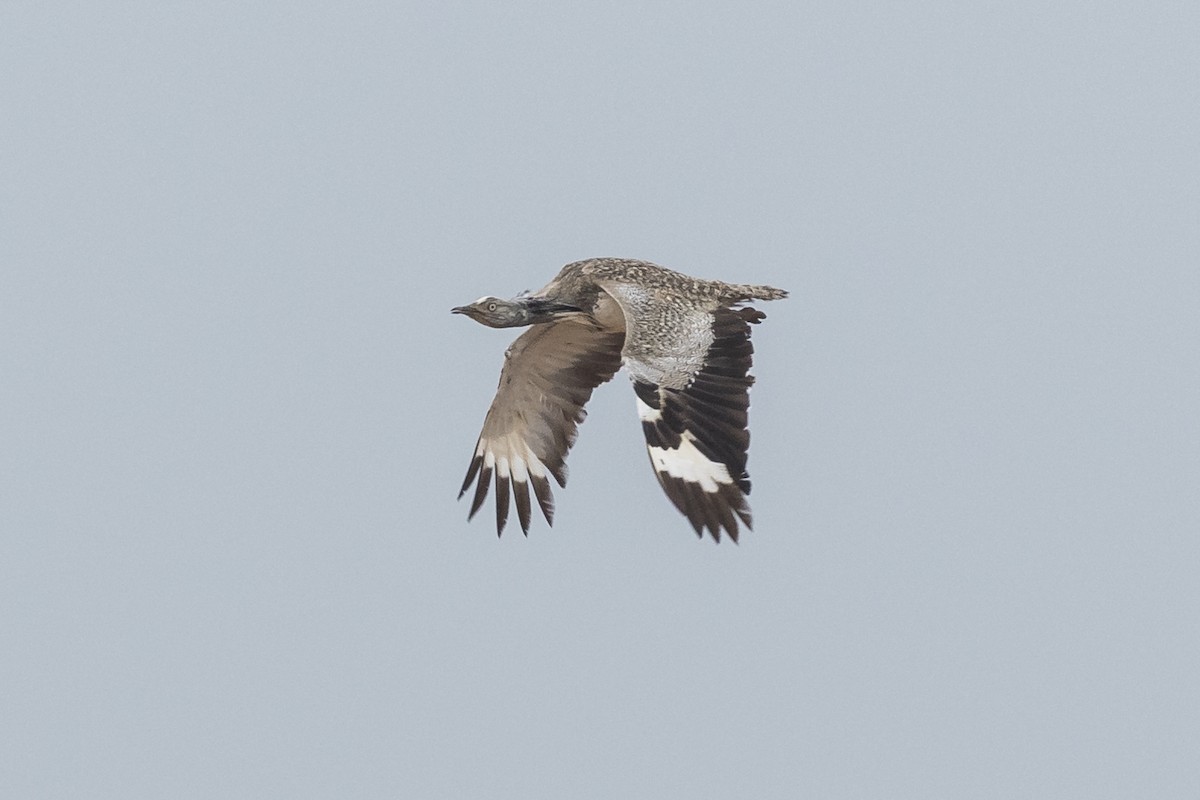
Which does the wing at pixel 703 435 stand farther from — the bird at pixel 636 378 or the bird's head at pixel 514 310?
the bird's head at pixel 514 310

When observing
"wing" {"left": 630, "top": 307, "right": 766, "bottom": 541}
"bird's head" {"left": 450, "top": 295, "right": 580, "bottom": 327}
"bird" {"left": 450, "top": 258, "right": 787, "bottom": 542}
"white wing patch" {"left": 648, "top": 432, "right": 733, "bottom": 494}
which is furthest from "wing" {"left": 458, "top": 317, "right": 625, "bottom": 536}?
"white wing patch" {"left": 648, "top": 432, "right": 733, "bottom": 494}

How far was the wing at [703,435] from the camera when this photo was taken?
48.5ft

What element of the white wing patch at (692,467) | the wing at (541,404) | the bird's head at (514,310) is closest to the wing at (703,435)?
the white wing patch at (692,467)

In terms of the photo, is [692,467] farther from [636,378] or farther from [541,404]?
[541,404]

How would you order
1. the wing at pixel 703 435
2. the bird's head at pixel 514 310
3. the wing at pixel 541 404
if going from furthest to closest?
the wing at pixel 541 404
the bird's head at pixel 514 310
the wing at pixel 703 435

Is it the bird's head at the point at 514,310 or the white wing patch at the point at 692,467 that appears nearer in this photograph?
the white wing patch at the point at 692,467

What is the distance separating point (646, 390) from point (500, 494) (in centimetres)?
378

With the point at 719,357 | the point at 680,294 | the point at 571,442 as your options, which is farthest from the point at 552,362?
the point at 719,357

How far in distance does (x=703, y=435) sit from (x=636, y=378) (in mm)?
769

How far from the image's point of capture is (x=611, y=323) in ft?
57.4

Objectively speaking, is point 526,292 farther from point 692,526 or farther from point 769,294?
point 692,526

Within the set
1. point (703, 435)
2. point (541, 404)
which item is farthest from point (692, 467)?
point (541, 404)

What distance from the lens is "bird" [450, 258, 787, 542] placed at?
14867mm

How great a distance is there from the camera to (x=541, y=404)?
18.7 meters
